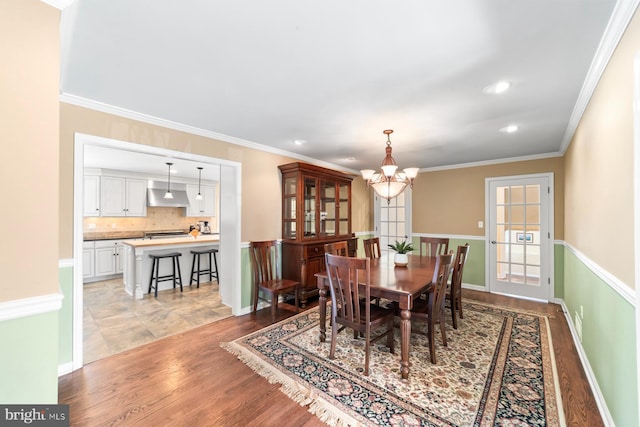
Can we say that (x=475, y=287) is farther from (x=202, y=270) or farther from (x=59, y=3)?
(x=59, y=3)

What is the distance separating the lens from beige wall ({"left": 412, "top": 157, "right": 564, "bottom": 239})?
13.7ft

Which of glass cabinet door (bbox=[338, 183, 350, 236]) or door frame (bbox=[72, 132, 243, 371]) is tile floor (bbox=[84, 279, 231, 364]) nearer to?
door frame (bbox=[72, 132, 243, 371])

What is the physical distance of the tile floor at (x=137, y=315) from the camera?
285 centimetres

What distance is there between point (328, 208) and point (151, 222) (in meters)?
4.79

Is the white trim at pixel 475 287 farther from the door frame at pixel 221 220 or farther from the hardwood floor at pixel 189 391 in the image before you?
the door frame at pixel 221 220

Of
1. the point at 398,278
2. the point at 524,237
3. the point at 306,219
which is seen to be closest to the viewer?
the point at 398,278

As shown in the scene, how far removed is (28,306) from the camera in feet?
3.85

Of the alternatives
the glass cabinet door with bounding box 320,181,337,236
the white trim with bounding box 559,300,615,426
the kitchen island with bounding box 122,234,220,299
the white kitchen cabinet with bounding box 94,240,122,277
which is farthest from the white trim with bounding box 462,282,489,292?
the white kitchen cabinet with bounding box 94,240,122,277

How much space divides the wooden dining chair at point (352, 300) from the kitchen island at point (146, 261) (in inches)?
136

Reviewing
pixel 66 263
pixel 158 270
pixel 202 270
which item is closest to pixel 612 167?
pixel 66 263

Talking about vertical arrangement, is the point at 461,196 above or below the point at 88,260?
above

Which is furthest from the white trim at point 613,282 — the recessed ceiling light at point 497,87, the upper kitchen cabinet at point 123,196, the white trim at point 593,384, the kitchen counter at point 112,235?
the upper kitchen cabinet at point 123,196

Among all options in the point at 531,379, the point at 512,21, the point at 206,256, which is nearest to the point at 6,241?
the point at 512,21

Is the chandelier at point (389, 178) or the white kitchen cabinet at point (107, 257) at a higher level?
the chandelier at point (389, 178)
